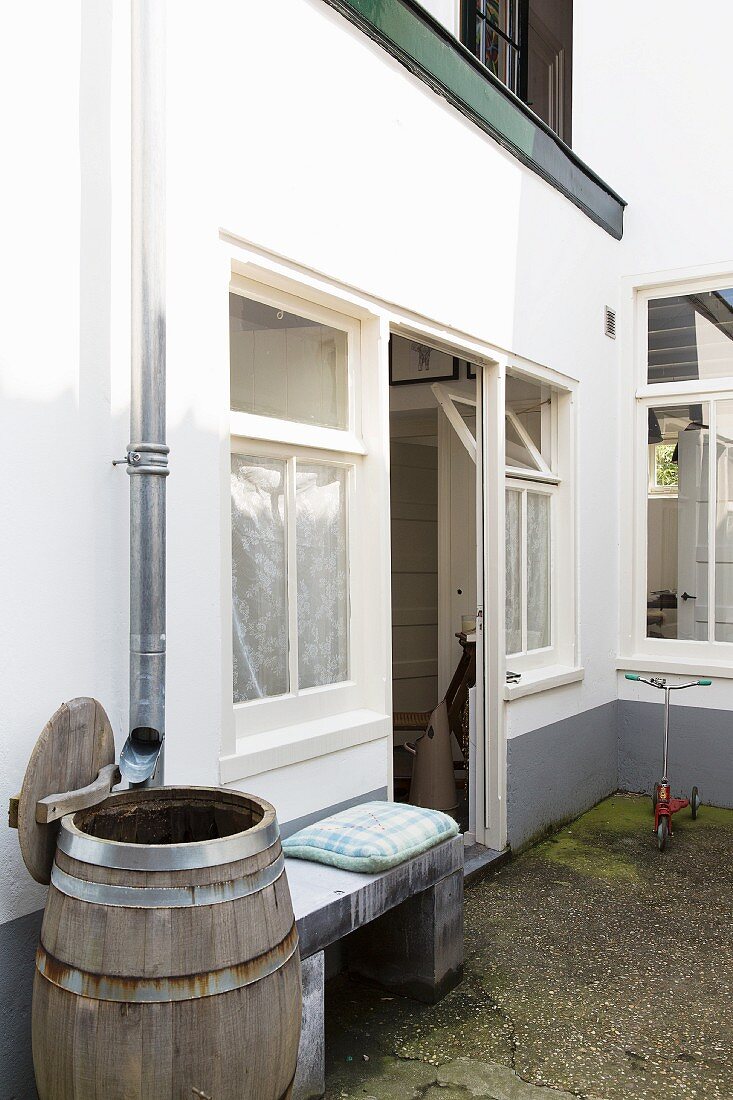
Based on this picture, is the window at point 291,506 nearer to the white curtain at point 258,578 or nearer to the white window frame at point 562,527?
the white curtain at point 258,578

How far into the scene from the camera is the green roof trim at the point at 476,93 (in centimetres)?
330

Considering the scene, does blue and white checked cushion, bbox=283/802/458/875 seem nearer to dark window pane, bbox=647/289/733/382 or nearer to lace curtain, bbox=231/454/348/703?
lace curtain, bbox=231/454/348/703

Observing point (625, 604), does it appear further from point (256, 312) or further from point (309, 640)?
point (256, 312)

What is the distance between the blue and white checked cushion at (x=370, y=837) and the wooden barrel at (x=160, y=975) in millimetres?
858

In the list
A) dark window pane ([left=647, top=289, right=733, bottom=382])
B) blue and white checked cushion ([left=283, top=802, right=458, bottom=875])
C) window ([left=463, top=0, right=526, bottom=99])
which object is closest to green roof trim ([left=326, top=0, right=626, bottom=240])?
dark window pane ([left=647, top=289, right=733, bottom=382])

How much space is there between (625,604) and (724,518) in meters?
0.73

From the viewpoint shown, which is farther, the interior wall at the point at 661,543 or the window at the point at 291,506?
the interior wall at the point at 661,543

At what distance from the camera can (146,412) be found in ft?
7.41

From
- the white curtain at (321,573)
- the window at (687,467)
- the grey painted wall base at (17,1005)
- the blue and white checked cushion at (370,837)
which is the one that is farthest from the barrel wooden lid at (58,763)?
the window at (687,467)

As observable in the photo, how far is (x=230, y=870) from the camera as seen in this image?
1.78 m

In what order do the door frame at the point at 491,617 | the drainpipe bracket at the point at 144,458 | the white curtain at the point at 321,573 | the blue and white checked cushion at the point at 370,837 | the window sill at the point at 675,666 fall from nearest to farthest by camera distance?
the drainpipe bracket at the point at 144,458 < the blue and white checked cushion at the point at 370,837 < the white curtain at the point at 321,573 < the door frame at the point at 491,617 < the window sill at the point at 675,666

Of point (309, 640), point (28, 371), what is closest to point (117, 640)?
point (28, 371)

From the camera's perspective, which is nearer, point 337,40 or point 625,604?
point 337,40

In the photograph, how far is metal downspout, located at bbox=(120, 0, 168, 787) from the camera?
2258mm
